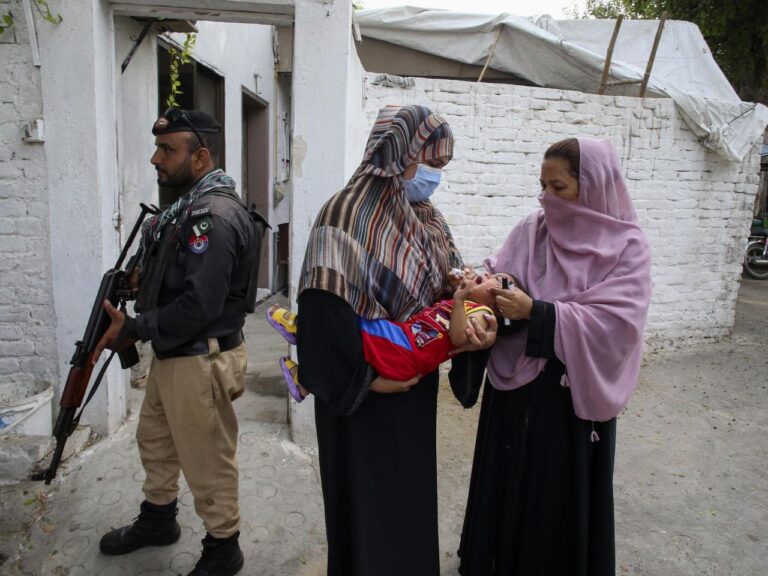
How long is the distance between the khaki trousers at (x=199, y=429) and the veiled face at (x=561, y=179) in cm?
139

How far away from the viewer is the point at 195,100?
197 inches

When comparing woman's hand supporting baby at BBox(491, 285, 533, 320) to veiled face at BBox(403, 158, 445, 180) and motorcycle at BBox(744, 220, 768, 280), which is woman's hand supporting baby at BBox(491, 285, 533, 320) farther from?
motorcycle at BBox(744, 220, 768, 280)

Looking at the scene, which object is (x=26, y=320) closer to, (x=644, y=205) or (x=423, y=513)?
(x=423, y=513)

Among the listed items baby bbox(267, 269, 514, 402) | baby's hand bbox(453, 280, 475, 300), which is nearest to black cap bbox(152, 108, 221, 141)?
baby bbox(267, 269, 514, 402)

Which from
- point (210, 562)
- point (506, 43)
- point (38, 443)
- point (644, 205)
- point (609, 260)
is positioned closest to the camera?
point (609, 260)

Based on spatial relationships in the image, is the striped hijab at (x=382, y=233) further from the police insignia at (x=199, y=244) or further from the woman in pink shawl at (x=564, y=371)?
the police insignia at (x=199, y=244)

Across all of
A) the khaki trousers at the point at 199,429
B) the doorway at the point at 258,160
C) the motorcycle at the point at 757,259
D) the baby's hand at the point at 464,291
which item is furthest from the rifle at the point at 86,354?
the motorcycle at the point at 757,259

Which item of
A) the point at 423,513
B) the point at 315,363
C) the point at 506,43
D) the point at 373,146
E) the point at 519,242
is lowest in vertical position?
the point at 423,513

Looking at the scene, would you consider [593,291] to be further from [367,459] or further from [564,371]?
[367,459]

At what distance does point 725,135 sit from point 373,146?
5102 millimetres

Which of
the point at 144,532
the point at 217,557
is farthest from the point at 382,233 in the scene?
the point at 144,532

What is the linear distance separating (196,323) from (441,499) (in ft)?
5.74

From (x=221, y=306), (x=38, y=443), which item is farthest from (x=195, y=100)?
(x=221, y=306)

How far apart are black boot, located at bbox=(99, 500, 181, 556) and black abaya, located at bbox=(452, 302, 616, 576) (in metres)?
1.44
